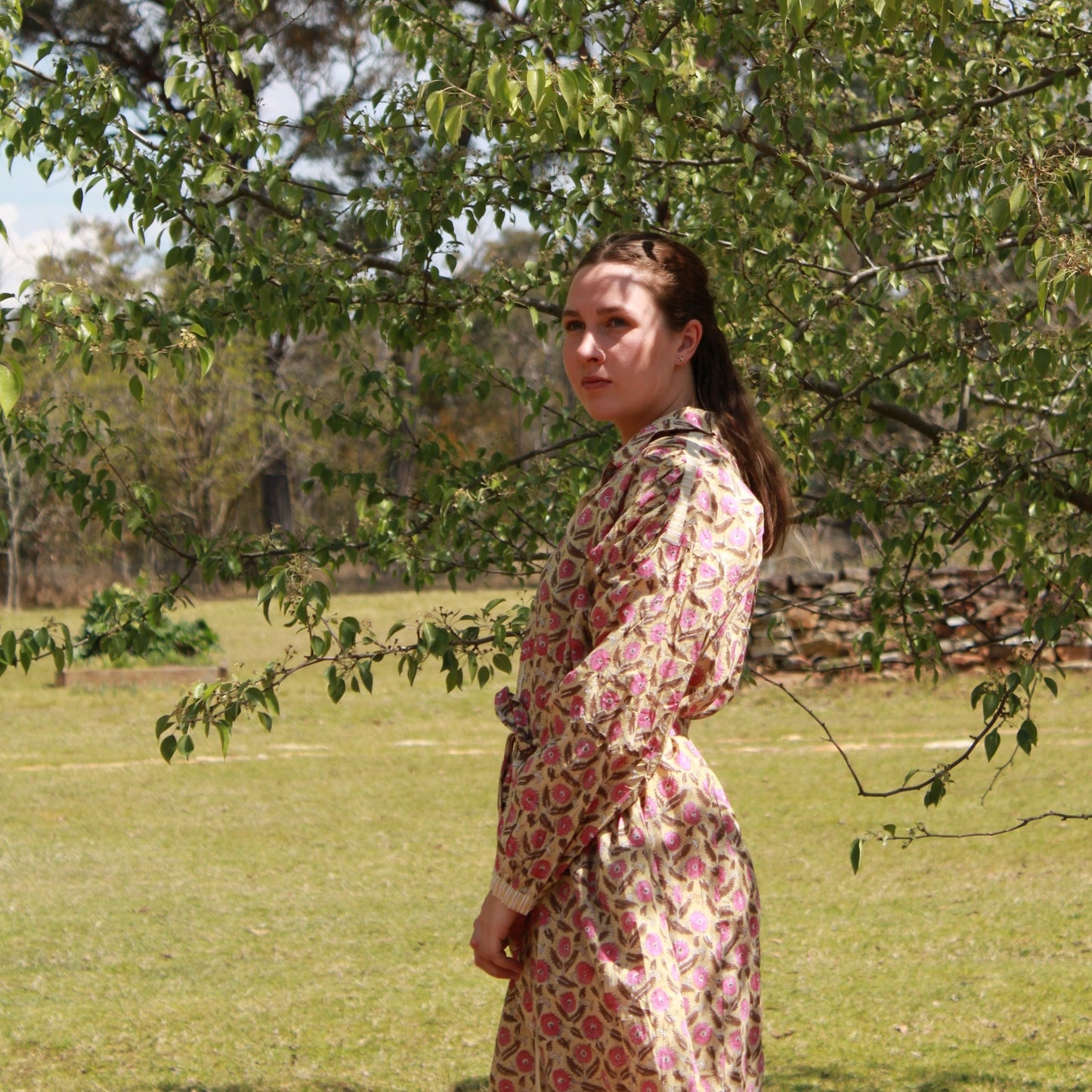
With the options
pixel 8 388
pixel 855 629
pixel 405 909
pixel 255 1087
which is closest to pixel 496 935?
pixel 8 388

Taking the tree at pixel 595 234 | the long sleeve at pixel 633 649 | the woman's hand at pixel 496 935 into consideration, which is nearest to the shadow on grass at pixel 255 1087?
the tree at pixel 595 234

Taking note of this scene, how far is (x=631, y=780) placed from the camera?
6.23 ft

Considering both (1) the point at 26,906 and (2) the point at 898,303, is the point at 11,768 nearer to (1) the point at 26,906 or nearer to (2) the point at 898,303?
(1) the point at 26,906

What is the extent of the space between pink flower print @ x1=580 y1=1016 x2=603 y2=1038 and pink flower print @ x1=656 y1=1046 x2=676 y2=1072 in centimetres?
8

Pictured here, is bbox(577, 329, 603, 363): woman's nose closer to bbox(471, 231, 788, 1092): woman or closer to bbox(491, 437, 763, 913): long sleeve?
bbox(471, 231, 788, 1092): woman

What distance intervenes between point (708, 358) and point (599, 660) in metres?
0.61

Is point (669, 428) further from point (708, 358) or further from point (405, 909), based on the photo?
point (405, 909)

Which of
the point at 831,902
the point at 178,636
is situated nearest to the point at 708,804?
the point at 831,902

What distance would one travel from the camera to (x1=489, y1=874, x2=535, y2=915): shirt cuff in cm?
192

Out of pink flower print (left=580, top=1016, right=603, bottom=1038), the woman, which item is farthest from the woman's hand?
pink flower print (left=580, top=1016, right=603, bottom=1038)

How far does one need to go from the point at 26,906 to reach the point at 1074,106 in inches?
238

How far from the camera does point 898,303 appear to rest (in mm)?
3846

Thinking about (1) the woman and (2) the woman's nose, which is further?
(2) the woman's nose

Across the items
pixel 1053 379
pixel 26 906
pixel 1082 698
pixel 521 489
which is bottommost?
pixel 26 906
